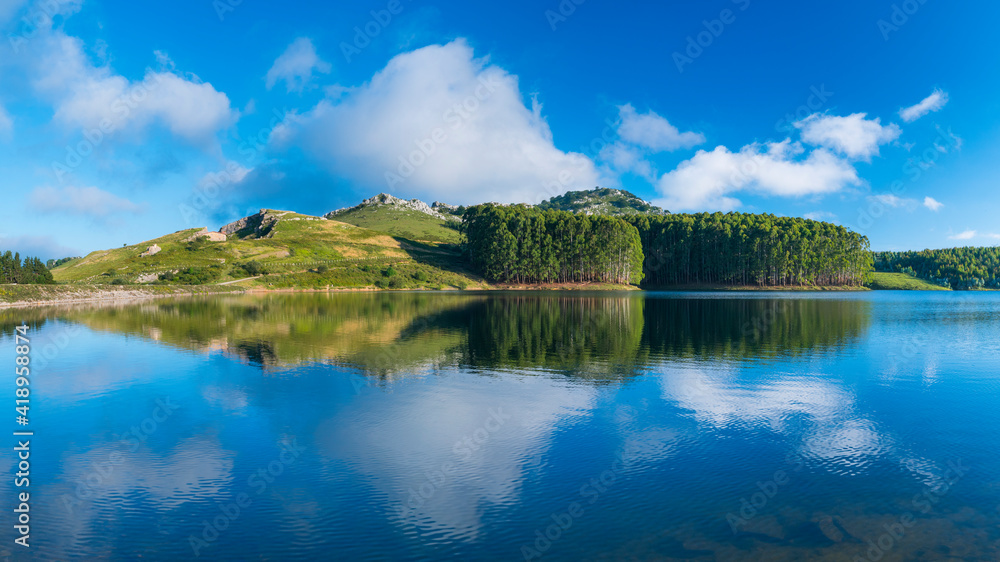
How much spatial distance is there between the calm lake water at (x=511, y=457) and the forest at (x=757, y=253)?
165 metres

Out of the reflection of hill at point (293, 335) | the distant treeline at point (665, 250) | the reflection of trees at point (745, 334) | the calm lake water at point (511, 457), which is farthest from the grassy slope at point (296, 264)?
the calm lake water at point (511, 457)

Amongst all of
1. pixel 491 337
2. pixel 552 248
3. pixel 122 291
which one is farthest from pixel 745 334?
pixel 552 248

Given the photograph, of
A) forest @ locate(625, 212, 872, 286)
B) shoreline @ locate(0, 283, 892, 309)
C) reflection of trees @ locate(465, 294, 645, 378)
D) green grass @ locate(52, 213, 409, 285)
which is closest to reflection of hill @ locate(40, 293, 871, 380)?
reflection of trees @ locate(465, 294, 645, 378)

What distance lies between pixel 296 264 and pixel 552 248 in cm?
8131

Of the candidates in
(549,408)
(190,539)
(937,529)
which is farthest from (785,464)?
(190,539)

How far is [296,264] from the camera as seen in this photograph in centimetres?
15575

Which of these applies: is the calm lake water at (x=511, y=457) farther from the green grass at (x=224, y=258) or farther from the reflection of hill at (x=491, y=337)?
the green grass at (x=224, y=258)

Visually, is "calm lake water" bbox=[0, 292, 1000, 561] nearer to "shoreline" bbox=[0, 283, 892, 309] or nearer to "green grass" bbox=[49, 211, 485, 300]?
"shoreline" bbox=[0, 283, 892, 309]

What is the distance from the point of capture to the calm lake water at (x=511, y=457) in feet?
32.6

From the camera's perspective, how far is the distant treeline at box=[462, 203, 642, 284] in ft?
541

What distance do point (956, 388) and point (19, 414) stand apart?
1513 inches

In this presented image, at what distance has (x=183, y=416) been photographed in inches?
718

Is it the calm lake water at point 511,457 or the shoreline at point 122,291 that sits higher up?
the shoreline at point 122,291

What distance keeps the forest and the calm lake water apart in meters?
165
